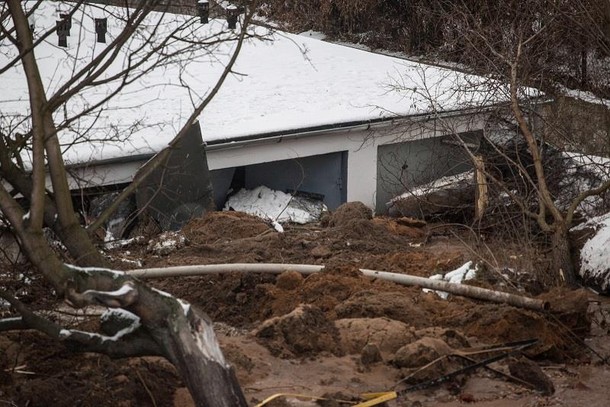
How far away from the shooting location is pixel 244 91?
19.8m

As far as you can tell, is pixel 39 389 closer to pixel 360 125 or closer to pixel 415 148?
pixel 360 125

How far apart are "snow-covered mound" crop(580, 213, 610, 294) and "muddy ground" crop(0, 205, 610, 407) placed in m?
0.35

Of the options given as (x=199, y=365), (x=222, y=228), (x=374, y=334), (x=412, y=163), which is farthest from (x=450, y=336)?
(x=412, y=163)

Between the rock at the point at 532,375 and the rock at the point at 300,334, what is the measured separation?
1416 mm

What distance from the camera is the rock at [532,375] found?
7648 mm

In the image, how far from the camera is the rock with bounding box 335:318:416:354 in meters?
8.23

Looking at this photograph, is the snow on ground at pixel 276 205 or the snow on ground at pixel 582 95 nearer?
the snow on ground at pixel 276 205

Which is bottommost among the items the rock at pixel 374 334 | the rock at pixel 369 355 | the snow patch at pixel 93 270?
the rock at pixel 369 355

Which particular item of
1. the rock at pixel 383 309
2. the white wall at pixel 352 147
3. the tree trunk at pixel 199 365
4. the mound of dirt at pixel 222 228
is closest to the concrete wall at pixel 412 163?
the white wall at pixel 352 147

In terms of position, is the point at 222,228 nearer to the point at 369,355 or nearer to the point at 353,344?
the point at 353,344

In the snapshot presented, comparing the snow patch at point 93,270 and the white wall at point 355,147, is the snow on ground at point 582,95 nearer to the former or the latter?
the white wall at point 355,147

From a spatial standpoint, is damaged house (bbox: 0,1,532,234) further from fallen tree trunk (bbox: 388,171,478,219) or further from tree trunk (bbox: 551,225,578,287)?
tree trunk (bbox: 551,225,578,287)

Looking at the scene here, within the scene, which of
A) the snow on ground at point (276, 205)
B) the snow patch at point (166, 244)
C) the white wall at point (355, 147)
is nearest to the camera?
the snow patch at point (166, 244)

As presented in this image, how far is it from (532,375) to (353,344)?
4.85 ft
